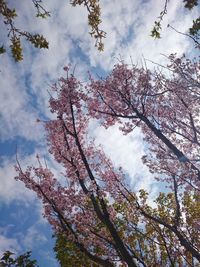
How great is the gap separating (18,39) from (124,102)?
895 centimetres

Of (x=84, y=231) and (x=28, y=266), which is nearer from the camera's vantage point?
(x=28, y=266)

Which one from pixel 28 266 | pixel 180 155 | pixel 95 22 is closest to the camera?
pixel 95 22

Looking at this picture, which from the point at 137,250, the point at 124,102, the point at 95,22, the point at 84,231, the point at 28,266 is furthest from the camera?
the point at 137,250

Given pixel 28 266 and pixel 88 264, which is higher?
pixel 88 264

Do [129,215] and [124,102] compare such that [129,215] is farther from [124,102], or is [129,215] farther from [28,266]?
[28,266]

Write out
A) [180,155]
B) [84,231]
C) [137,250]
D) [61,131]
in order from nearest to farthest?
[180,155] < [84,231] < [61,131] < [137,250]

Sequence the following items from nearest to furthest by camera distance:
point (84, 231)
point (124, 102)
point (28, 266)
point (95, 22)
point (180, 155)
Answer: point (95, 22), point (28, 266), point (180, 155), point (84, 231), point (124, 102)

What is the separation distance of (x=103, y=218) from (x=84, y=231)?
10.5 ft

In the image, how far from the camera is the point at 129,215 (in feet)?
49.5

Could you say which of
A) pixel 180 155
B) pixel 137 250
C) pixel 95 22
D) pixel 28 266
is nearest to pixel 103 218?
pixel 28 266

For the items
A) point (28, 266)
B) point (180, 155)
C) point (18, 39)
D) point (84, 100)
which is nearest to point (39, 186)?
point (28, 266)

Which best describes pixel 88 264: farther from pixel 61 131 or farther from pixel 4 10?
pixel 4 10

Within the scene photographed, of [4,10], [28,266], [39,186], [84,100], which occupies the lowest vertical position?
[28,266]

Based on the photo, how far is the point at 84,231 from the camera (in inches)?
496
